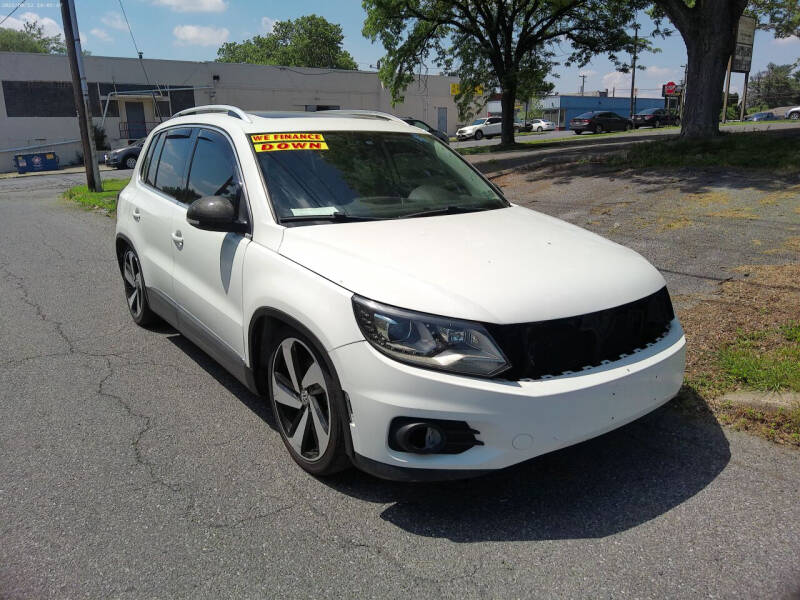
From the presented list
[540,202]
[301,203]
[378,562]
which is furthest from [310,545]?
[540,202]

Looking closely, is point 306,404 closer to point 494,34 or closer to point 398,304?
point 398,304

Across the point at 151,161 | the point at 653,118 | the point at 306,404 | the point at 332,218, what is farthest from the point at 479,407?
the point at 653,118

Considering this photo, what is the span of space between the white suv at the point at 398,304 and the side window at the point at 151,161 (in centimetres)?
86

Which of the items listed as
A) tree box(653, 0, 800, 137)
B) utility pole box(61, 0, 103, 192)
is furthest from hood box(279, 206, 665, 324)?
utility pole box(61, 0, 103, 192)

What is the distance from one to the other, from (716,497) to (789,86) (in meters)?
125

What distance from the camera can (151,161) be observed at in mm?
5312

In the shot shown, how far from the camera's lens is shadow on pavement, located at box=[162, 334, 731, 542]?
9.30ft

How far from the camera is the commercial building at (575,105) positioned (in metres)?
75.3

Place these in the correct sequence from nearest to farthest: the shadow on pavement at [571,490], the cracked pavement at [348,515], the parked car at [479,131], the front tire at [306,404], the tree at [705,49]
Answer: the cracked pavement at [348,515] < the shadow on pavement at [571,490] < the front tire at [306,404] < the tree at [705,49] < the parked car at [479,131]

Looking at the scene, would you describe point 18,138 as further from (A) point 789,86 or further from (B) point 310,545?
(A) point 789,86

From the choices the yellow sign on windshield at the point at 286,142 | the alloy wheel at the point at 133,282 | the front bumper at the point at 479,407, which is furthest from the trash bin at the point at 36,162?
the front bumper at the point at 479,407

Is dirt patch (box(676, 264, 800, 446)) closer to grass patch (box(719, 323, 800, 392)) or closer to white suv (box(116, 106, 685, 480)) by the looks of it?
grass patch (box(719, 323, 800, 392))

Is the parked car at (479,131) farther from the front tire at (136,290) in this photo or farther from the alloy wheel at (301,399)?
the alloy wheel at (301,399)

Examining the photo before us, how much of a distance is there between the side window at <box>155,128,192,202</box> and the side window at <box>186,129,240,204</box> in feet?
0.58
